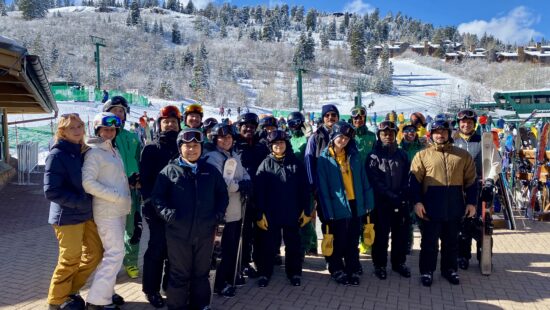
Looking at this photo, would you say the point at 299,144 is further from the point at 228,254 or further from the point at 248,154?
the point at 228,254

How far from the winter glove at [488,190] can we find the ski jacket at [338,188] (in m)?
1.37

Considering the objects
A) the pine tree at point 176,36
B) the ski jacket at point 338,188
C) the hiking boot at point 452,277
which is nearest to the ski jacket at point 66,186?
the ski jacket at point 338,188

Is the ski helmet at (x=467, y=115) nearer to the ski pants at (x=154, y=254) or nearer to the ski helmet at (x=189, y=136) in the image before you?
the ski helmet at (x=189, y=136)

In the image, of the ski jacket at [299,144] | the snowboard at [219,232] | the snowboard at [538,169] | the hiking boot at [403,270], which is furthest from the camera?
the snowboard at [538,169]

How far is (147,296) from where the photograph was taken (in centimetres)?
407

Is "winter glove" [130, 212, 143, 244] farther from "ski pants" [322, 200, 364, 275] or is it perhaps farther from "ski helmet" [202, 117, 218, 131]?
"ski pants" [322, 200, 364, 275]

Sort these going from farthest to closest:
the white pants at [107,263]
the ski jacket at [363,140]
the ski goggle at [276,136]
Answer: the ski jacket at [363,140] < the ski goggle at [276,136] < the white pants at [107,263]

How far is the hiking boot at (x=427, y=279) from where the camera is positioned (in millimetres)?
4590

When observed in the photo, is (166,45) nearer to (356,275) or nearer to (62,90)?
(62,90)

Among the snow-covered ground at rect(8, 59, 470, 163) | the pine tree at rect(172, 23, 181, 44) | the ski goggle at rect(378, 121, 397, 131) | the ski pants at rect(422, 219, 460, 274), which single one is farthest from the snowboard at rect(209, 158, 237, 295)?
the pine tree at rect(172, 23, 181, 44)

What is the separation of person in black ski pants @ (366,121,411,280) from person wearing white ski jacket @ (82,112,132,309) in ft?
9.07

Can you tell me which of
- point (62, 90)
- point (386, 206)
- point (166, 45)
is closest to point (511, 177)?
point (386, 206)

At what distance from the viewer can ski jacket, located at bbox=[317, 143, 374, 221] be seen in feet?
15.0

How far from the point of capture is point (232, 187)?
13.6ft
